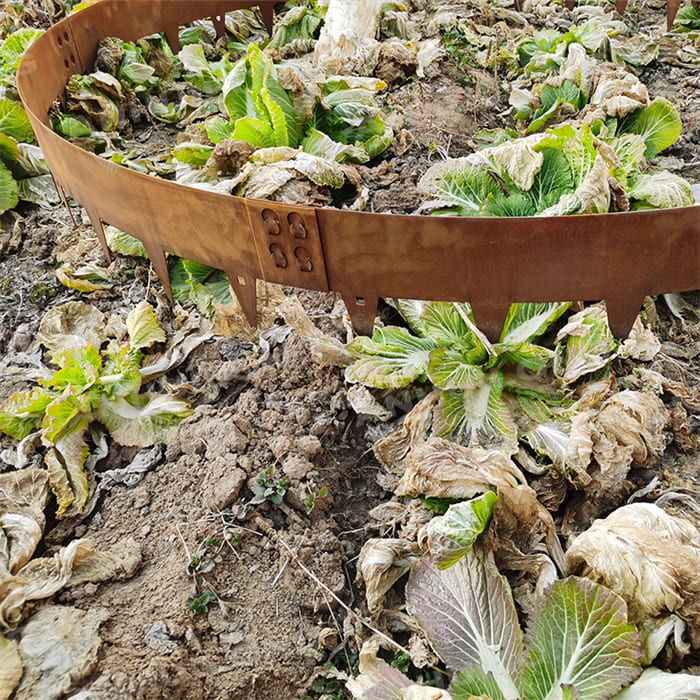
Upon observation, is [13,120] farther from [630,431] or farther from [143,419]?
[630,431]

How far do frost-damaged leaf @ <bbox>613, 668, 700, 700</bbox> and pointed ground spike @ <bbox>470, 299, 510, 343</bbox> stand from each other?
41.1 inches

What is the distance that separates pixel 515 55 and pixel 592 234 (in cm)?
382

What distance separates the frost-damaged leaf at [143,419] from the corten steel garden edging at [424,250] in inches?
19.9

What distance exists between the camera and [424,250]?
2.03 m

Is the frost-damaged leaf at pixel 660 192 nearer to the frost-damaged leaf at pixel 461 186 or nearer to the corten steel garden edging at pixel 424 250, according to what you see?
the frost-damaged leaf at pixel 461 186

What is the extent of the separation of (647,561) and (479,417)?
32.4 inches

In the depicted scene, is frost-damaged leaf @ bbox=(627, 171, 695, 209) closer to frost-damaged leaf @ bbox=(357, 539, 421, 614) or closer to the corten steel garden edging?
the corten steel garden edging

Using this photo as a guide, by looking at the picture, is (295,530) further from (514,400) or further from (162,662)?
(514,400)

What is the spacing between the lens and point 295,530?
6.97 feet

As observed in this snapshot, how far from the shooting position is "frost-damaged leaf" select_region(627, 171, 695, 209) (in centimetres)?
298

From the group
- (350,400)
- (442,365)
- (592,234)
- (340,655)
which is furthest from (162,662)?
(592,234)

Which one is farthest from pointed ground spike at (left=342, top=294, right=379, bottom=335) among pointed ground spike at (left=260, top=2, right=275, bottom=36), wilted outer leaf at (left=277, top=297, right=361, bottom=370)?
pointed ground spike at (left=260, top=2, right=275, bottom=36)

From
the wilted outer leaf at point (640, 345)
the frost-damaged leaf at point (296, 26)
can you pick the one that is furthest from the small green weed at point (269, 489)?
the frost-damaged leaf at point (296, 26)

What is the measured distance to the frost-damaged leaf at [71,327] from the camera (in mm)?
2957
